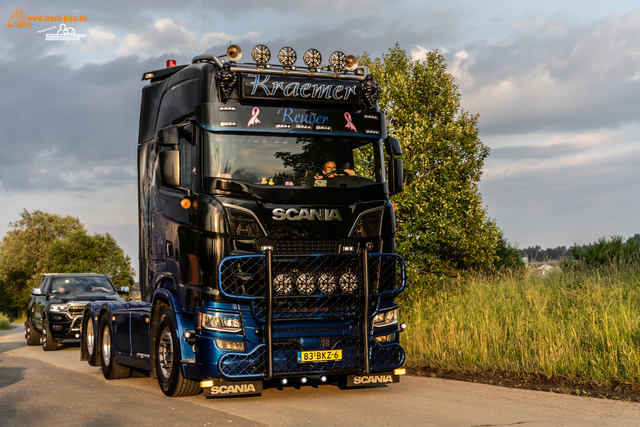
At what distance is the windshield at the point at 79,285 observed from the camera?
19.1 meters

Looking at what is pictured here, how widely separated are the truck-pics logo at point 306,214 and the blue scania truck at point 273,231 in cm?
1

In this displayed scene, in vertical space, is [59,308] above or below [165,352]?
above

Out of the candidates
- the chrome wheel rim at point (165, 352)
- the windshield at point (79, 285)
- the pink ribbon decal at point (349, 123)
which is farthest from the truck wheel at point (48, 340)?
the pink ribbon decal at point (349, 123)

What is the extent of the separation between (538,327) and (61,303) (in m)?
12.6

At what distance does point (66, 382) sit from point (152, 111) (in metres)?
4.58

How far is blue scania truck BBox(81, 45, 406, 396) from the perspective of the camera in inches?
318

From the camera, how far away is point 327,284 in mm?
8359

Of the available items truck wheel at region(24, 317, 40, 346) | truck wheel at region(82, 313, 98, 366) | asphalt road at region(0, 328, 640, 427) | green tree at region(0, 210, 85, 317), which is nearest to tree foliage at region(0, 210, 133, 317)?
green tree at region(0, 210, 85, 317)

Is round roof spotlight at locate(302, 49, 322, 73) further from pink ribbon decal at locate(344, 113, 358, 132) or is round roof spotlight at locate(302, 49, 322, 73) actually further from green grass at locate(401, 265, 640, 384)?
green grass at locate(401, 265, 640, 384)

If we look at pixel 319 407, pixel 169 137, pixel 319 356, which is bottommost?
pixel 319 407

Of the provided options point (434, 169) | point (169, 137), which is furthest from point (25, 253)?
point (169, 137)

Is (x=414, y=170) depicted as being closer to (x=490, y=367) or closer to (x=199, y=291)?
(x=490, y=367)

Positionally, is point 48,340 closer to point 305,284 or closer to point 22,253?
point 305,284

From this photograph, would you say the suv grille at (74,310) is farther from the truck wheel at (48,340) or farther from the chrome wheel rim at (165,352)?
the chrome wheel rim at (165,352)
